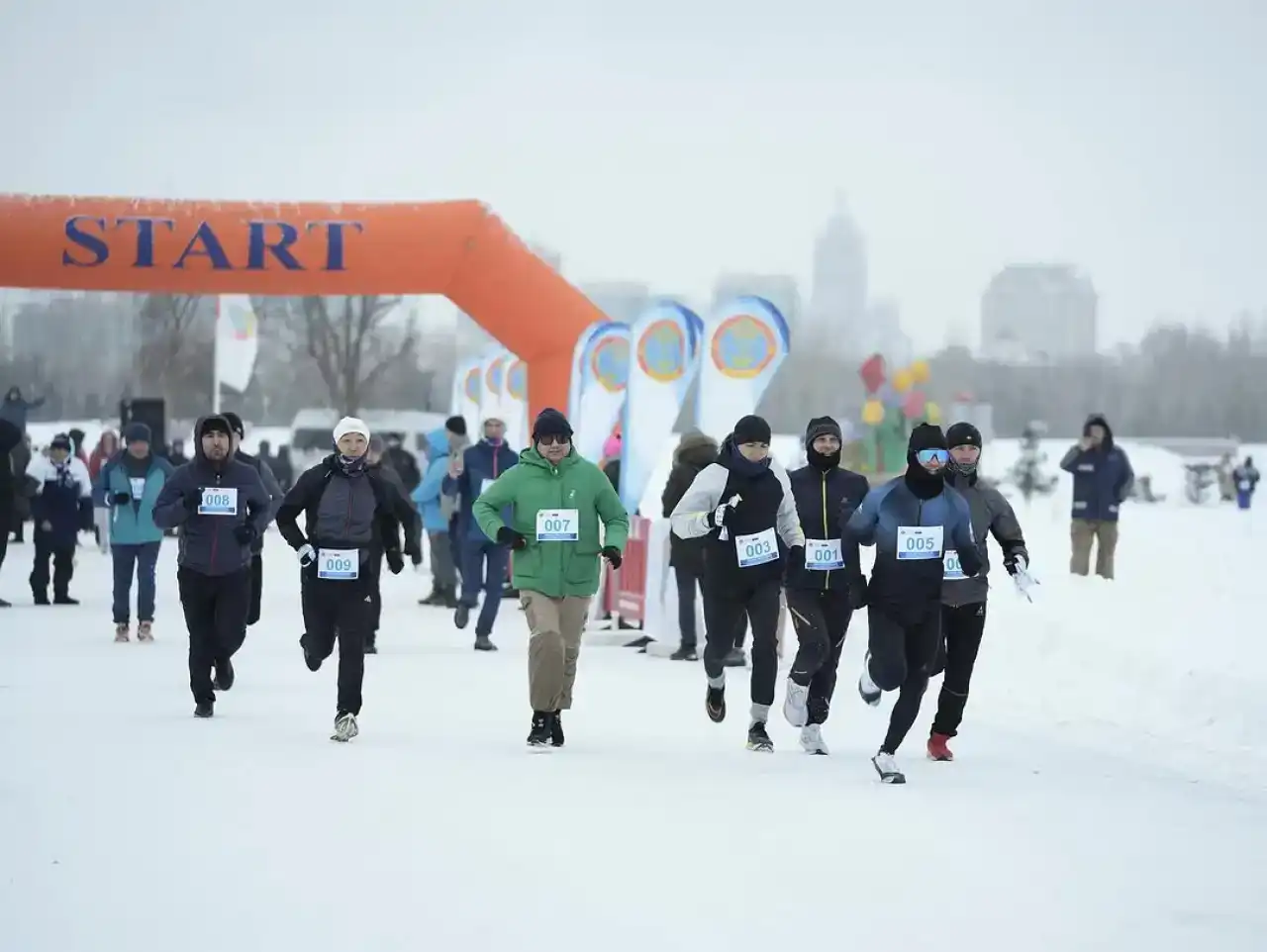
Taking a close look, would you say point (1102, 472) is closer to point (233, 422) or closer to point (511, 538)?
point (233, 422)

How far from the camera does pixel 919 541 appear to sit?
31.7 ft

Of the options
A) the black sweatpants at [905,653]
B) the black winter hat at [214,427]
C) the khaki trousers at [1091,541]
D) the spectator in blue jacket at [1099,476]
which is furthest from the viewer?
the khaki trousers at [1091,541]

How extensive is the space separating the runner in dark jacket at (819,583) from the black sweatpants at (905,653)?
0.72 metres

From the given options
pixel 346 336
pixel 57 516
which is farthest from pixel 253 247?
pixel 346 336

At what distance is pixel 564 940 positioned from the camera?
6.00 meters

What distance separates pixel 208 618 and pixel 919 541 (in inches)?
176

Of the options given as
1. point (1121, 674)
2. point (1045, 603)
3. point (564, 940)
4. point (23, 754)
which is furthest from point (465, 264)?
point (564, 940)

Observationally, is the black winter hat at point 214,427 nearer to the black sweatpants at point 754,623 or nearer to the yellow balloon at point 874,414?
the black sweatpants at point 754,623

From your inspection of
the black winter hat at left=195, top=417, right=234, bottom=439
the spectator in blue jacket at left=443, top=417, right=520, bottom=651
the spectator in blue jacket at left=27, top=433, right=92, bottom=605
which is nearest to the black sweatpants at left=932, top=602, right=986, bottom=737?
the black winter hat at left=195, top=417, right=234, bottom=439

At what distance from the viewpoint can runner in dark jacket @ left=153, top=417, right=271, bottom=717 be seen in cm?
1173

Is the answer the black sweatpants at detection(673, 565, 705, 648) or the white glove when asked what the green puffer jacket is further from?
the black sweatpants at detection(673, 565, 705, 648)

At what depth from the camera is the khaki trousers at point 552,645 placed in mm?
10578

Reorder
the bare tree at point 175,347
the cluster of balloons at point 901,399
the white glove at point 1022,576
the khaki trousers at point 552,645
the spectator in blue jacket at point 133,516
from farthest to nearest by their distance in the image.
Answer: the bare tree at point 175,347, the cluster of balloons at point 901,399, the spectator in blue jacket at point 133,516, the khaki trousers at point 552,645, the white glove at point 1022,576

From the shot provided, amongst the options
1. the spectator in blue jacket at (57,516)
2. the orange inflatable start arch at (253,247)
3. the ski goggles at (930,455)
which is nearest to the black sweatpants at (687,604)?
the ski goggles at (930,455)
